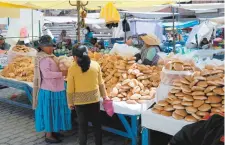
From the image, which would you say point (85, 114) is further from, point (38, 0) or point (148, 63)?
point (38, 0)

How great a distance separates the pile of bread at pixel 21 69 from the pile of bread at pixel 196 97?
3.21m

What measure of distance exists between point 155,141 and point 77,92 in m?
1.08

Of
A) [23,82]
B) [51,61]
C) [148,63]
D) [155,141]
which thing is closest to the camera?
[155,141]

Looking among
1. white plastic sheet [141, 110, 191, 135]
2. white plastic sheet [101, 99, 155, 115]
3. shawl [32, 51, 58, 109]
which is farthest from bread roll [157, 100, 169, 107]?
shawl [32, 51, 58, 109]

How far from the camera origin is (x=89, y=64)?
11.5ft

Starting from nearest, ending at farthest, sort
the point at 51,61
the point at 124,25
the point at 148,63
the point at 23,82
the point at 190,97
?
the point at 190,97, the point at 51,61, the point at 148,63, the point at 23,82, the point at 124,25

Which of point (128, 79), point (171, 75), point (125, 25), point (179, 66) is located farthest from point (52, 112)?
point (125, 25)

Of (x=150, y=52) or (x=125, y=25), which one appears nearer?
(x=150, y=52)

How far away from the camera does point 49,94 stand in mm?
4242

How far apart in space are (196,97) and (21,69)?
4090 mm

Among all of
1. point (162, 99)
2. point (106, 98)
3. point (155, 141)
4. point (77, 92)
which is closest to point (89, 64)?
point (77, 92)

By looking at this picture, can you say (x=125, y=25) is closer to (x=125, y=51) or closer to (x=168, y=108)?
(x=125, y=51)

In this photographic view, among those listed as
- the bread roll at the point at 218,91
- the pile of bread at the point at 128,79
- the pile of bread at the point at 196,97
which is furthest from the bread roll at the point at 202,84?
the pile of bread at the point at 128,79

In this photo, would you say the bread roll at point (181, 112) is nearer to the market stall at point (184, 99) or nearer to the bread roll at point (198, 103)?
the market stall at point (184, 99)
